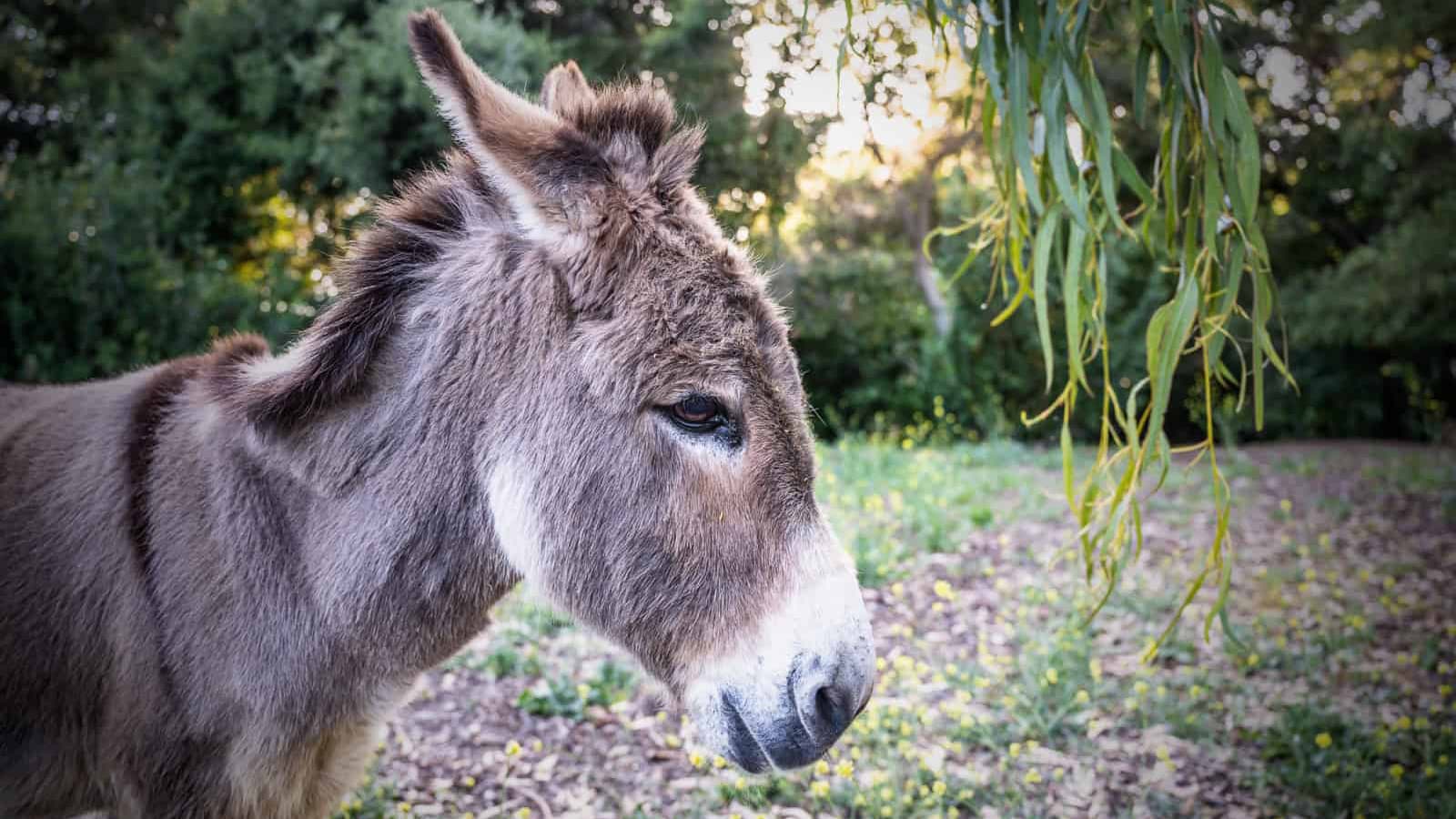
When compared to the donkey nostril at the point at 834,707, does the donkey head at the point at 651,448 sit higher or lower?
higher

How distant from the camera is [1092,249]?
2.10m

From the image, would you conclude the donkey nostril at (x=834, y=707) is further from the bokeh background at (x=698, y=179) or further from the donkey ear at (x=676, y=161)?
the bokeh background at (x=698, y=179)

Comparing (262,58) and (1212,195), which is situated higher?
(262,58)

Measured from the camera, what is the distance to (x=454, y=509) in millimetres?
1781

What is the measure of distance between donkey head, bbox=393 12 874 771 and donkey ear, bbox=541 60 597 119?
13 cm

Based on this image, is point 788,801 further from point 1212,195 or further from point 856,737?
point 1212,195

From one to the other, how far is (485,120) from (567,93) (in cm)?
45

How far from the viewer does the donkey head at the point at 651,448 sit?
1.62 meters

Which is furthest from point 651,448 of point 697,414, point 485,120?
point 485,120

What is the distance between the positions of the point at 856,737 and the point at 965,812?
18.7 inches

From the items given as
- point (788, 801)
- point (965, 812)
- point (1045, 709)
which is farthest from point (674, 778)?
point (1045, 709)

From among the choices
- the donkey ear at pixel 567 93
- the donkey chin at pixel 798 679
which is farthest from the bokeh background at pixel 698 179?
the donkey chin at pixel 798 679

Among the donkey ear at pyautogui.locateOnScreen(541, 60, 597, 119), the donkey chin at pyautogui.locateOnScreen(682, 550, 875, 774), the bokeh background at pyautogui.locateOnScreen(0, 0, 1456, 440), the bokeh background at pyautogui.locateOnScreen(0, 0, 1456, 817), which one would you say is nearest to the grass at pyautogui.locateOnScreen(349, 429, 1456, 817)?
the bokeh background at pyautogui.locateOnScreen(0, 0, 1456, 817)

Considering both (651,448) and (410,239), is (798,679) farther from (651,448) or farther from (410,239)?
(410,239)
